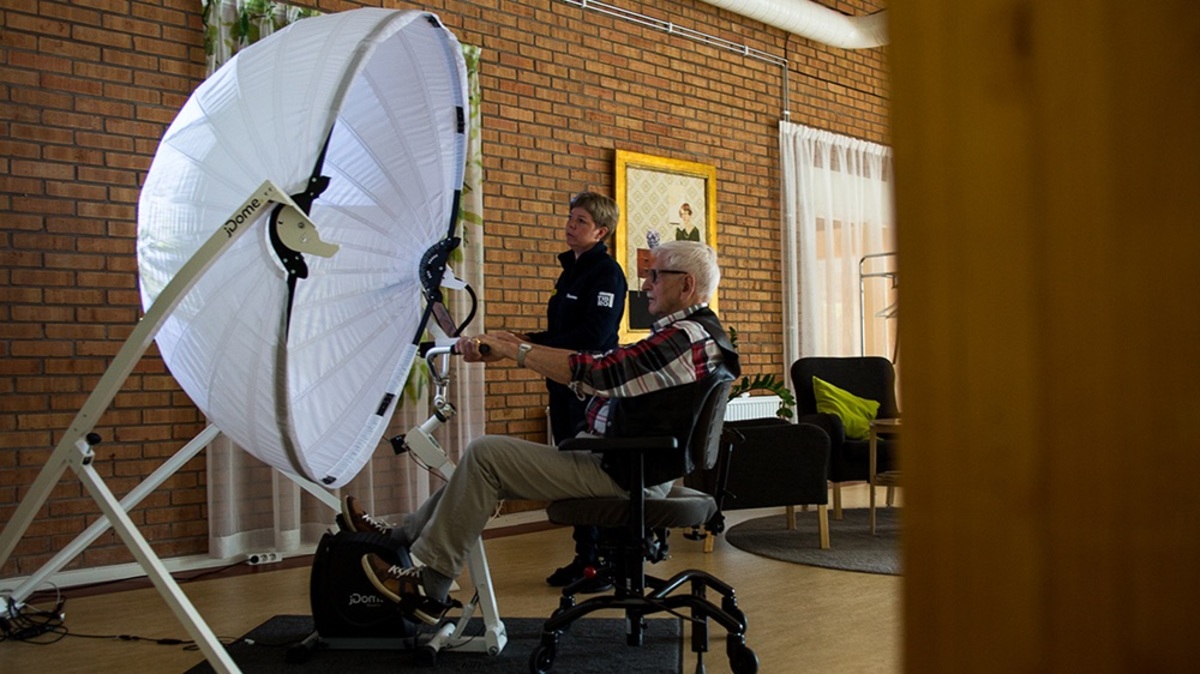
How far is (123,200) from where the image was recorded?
14.5 ft

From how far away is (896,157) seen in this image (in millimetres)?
456

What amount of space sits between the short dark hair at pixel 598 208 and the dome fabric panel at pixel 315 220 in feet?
3.19

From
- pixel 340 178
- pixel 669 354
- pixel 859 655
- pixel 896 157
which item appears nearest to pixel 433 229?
pixel 340 178

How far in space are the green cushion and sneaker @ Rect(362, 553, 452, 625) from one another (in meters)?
3.34

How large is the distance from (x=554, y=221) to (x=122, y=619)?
333 centimetres

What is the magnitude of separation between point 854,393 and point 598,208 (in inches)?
117

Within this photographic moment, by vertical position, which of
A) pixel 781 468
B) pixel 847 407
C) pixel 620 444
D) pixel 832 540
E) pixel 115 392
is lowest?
pixel 832 540

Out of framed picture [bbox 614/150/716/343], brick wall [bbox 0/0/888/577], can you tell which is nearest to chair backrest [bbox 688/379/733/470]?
brick wall [bbox 0/0/888/577]

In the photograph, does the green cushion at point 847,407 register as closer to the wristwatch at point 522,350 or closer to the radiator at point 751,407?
the radiator at point 751,407

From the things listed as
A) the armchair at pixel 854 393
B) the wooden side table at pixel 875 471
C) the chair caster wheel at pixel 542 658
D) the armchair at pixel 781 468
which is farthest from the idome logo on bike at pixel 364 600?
the wooden side table at pixel 875 471

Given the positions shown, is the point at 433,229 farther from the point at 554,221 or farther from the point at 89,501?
the point at 554,221

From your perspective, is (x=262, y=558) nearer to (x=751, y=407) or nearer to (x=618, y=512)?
(x=618, y=512)

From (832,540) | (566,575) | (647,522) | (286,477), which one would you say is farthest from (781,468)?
(286,477)

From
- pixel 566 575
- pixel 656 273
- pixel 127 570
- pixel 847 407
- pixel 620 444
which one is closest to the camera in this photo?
pixel 620 444
